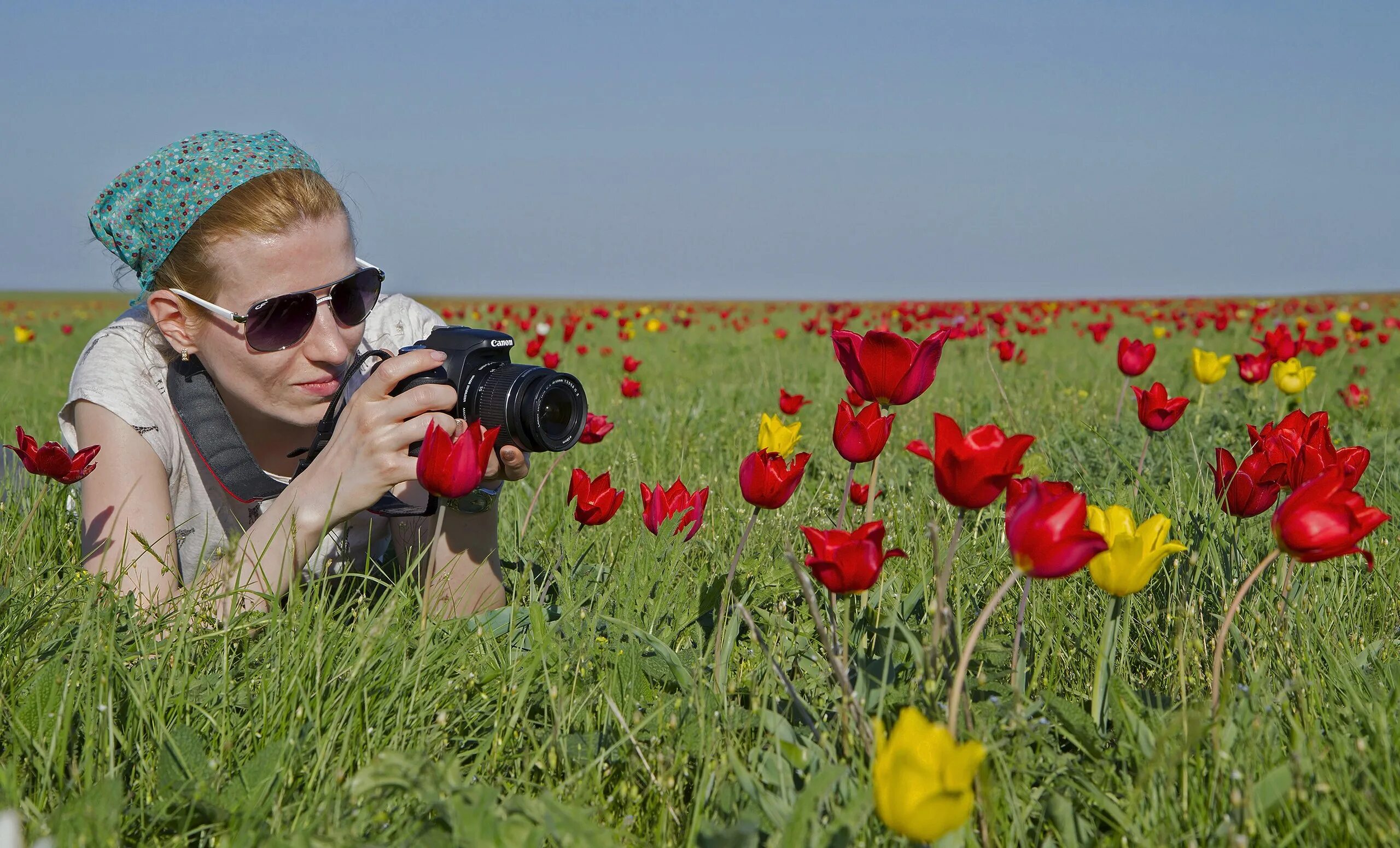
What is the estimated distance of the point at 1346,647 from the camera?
165 centimetres

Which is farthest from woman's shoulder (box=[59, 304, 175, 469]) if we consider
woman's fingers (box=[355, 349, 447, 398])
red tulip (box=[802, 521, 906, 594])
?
red tulip (box=[802, 521, 906, 594])

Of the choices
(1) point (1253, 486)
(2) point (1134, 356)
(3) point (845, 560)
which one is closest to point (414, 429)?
(3) point (845, 560)

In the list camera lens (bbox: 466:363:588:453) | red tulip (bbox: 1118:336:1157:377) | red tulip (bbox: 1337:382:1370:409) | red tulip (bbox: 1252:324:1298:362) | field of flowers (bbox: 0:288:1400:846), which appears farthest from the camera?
red tulip (bbox: 1337:382:1370:409)

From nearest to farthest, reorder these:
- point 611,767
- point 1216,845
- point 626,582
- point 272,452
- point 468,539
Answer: point 1216,845
point 611,767
point 626,582
point 468,539
point 272,452

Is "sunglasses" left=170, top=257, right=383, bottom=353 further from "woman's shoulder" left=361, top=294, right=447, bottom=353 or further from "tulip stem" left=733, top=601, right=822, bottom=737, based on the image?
"tulip stem" left=733, top=601, right=822, bottom=737

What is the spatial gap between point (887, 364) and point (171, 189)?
153 centimetres

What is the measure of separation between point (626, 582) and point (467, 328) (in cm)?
58

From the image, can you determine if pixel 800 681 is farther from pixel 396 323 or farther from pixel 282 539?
pixel 396 323

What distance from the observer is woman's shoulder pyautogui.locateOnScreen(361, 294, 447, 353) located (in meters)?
2.76

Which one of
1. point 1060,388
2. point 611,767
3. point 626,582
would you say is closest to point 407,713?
point 611,767

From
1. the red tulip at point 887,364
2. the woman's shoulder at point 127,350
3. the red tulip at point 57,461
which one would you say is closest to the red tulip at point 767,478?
the red tulip at point 887,364

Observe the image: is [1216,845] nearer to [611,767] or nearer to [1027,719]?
[1027,719]

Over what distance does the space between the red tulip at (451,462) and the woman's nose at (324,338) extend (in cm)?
77

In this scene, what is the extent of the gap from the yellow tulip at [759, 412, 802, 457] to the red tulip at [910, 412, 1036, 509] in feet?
2.55
